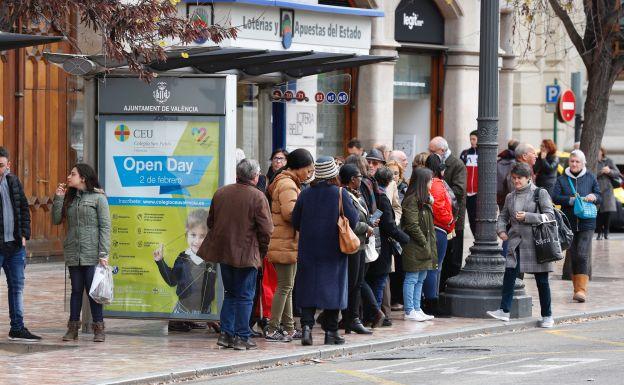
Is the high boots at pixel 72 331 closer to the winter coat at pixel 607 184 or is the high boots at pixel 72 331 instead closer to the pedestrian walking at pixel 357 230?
the pedestrian walking at pixel 357 230

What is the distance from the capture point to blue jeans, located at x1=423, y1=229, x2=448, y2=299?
16.1 m

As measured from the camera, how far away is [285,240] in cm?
1391

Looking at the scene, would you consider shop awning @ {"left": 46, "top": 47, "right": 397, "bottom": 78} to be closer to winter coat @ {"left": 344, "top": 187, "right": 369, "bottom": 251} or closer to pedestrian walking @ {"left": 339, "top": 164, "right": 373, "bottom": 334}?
pedestrian walking @ {"left": 339, "top": 164, "right": 373, "bottom": 334}

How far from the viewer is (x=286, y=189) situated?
14.0 metres

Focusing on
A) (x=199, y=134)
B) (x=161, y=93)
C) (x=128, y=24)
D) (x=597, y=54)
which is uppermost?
(x=597, y=54)

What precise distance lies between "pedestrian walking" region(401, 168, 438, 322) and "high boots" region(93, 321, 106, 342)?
3.43 m

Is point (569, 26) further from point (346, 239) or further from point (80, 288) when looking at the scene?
point (80, 288)

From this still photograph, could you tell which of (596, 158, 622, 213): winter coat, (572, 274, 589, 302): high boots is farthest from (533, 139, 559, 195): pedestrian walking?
(572, 274, 589, 302): high boots

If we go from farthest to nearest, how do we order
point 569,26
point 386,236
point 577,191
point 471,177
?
1. point 471,177
2. point 569,26
3. point 577,191
4. point 386,236

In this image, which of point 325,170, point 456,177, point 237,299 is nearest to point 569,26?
point 456,177

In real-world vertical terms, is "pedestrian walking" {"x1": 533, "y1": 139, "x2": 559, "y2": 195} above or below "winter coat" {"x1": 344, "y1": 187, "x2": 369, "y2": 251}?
above

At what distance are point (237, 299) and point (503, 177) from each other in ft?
→ 23.5

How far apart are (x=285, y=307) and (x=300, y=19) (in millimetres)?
7360

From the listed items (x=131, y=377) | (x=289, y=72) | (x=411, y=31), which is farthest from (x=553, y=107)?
(x=131, y=377)
